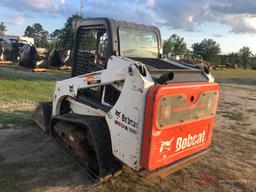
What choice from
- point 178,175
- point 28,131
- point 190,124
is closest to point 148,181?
point 178,175

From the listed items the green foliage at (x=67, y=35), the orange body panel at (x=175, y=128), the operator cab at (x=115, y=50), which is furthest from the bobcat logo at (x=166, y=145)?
the green foliage at (x=67, y=35)

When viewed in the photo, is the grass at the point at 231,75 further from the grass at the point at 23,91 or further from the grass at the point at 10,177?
the grass at the point at 10,177

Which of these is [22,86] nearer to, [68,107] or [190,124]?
[68,107]

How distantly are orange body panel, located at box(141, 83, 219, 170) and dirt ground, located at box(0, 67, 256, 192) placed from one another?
2.22ft

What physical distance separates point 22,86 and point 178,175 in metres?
8.60

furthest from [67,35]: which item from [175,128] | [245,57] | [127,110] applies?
[245,57]

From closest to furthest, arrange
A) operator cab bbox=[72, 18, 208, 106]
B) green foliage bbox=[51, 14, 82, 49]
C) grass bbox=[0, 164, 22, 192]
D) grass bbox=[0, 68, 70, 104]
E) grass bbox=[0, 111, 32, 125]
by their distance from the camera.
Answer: grass bbox=[0, 164, 22, 192]
operator cab bbox=[72, 18, 208, 106]
green foliage bbox=[51, 14, 82, 49]
grass bbox=[0, 111, 32, 125]
grass bbox=[0, 68, 70, 104]

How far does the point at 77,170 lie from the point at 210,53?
83.8 m

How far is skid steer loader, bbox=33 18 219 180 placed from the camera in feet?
13.0

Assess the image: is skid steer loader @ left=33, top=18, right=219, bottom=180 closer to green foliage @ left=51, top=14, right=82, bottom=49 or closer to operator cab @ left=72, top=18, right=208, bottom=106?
operator cab @ left=72, top=18, right=208, bottom=106

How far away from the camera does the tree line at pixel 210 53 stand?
255 ft

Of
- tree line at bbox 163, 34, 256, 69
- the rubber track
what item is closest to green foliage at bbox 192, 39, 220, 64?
tree line at bbox 163, 34, 256, 69

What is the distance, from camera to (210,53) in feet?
279

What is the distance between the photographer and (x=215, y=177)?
213 inches
